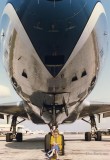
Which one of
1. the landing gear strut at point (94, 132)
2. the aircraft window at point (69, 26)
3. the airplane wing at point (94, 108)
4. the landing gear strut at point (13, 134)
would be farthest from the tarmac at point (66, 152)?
the landing gear strut at point (94, 132)

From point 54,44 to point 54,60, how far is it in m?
0.79

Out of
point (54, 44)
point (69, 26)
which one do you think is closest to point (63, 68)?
point (54, 44)

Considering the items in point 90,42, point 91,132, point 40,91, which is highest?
point 90,42

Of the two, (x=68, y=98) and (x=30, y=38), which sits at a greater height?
(x=30, y=38)

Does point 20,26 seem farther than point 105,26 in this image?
No

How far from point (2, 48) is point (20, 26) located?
71.8 inches

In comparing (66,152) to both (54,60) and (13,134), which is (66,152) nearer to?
(54,60)

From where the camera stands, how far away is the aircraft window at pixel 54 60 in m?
10.2

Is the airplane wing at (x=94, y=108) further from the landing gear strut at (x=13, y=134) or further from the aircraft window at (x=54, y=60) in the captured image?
the aircraft window at (x=54, y=60)

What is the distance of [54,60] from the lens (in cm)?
1038

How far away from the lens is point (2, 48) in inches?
443

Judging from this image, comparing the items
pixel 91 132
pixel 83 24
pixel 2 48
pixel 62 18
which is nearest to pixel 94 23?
pixel 83 24

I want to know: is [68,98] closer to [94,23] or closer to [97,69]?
[97,69]

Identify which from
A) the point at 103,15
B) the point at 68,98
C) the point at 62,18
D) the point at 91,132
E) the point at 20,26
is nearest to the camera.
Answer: the point at 62,18
